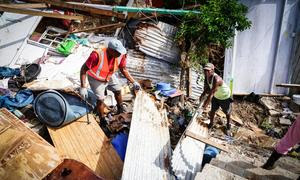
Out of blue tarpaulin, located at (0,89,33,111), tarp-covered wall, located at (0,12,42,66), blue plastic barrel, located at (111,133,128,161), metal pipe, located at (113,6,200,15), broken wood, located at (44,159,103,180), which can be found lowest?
blue plastic barrel, located at (111,133,128,161)

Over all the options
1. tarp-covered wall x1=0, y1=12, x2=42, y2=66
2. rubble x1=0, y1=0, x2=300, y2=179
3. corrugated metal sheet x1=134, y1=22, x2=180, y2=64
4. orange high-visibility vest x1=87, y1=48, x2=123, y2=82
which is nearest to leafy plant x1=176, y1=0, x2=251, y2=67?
corrugated metal sheet x1=134, y1=22, x2=180, y2=64

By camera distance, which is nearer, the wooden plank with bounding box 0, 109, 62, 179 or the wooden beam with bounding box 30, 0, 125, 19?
the wooden plank with bounding box 0, 109, 62, 179

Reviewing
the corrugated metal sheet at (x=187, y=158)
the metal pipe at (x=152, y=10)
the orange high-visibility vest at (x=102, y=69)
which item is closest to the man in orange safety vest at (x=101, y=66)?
the orange high-visibility vest at (x=102, y=69)

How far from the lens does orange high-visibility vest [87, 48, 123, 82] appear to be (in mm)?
4949

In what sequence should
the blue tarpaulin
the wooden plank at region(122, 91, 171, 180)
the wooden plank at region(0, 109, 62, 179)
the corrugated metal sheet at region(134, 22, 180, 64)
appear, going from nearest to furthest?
the wooden plank at region(0, 109, 62, 179), the wooden plank at region(122, 91, 171, 180), the blue tarpaulin, the corrugated metal sheet at region(134, 22, 180, 64)

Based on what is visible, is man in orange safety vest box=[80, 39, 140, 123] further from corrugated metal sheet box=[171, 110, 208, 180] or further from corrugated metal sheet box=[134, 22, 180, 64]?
corrugated metal sheet box=[134, 22, 180, 64]

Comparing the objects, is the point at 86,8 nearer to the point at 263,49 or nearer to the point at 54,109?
the point at 54,109

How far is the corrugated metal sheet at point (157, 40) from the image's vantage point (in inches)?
309

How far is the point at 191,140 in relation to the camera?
4.96 meters

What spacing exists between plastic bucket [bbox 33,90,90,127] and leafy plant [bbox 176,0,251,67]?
4165mm

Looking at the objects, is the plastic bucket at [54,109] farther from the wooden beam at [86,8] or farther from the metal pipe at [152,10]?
the wooden beam at [86,8]

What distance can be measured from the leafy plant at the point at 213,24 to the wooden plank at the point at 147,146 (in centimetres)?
283

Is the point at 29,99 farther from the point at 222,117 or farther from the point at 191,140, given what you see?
the point at 222,117

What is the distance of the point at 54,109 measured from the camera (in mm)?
5000
